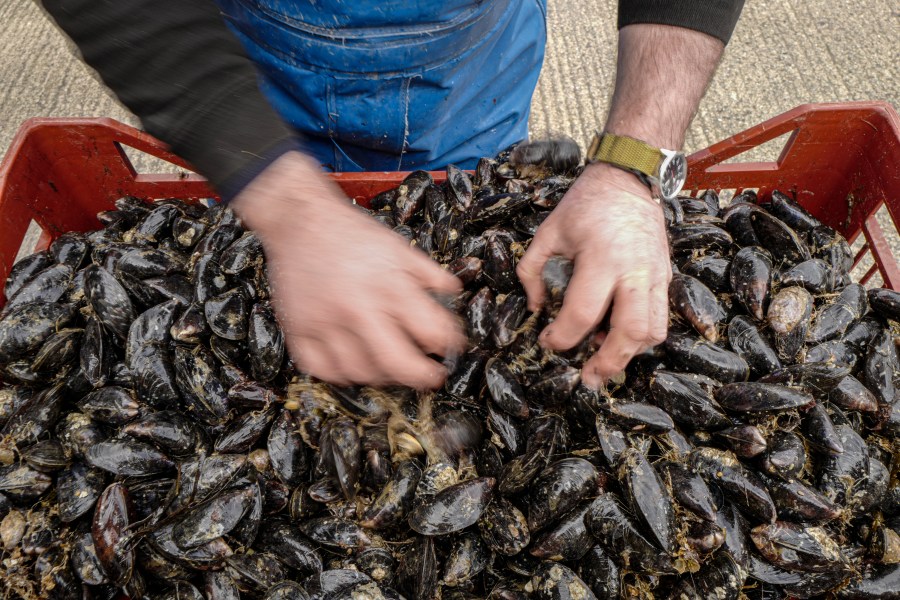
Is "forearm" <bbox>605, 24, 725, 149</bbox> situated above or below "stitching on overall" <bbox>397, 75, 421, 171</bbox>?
above

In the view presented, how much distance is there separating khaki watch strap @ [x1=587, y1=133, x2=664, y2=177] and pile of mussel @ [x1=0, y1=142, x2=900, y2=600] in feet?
0.93

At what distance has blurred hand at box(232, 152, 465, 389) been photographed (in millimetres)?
1036

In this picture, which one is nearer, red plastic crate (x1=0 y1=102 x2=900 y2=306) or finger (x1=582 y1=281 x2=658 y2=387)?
finger (x1=582 y1=281 x2=658 y2=387)

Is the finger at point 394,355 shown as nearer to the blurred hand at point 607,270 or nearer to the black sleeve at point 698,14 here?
the blurred hand at point 607,270

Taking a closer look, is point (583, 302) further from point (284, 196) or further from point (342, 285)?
point (284, 196)

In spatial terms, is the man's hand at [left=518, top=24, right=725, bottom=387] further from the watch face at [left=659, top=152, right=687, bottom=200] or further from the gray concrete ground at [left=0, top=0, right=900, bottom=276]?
the gray concrete ground at [left=0, top=0, right=900, bottom=276]

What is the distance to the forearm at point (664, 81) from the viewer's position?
1562 millimetres

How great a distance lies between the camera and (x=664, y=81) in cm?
158

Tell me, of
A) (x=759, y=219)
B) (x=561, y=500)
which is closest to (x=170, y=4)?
(x=561, y=500)

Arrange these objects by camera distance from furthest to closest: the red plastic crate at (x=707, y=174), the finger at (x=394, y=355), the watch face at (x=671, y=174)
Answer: the red plastic crate at (x=707, y=174) < the watch face at (x=671, y=174) < the finger at (x=394, y=355)

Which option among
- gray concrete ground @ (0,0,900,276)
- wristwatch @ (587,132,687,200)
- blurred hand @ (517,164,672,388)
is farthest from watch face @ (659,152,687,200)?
gray concrete ground @ (0,0,900,276)

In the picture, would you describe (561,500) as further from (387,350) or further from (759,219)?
(759,219)

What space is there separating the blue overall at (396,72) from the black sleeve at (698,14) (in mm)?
523

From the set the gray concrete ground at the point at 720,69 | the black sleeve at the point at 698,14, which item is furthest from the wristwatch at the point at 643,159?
the gray concrete ground at the point at 720,69
